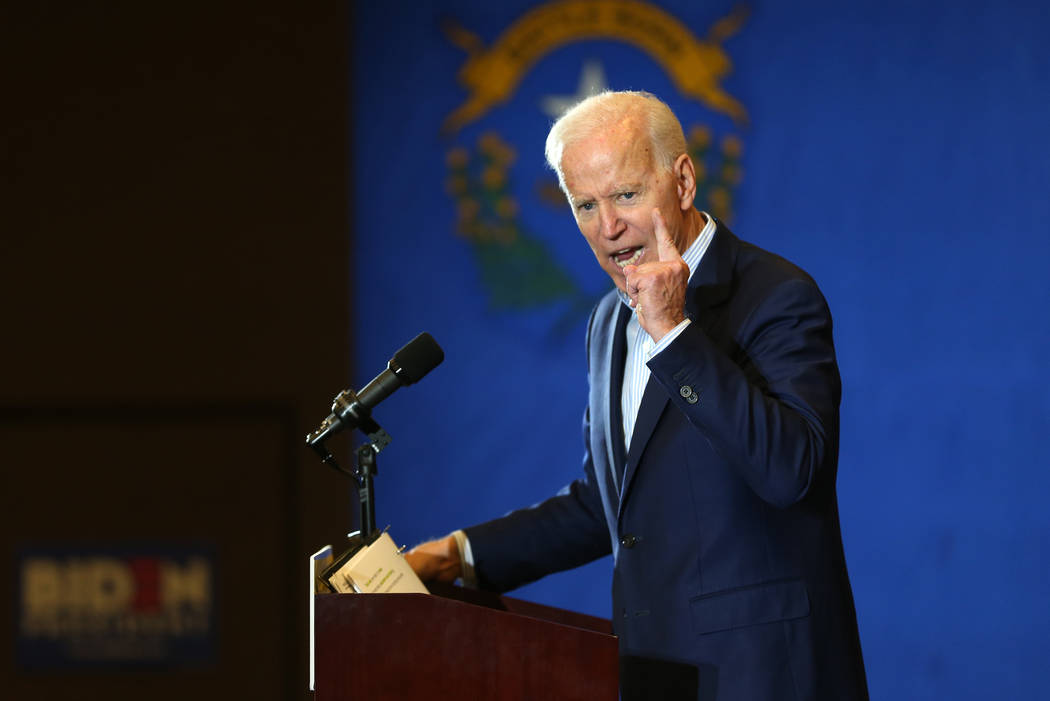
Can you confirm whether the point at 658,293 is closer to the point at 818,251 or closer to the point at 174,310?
the point at 818,251

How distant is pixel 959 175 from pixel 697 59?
0.87 metres

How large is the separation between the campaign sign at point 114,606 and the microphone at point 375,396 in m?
2.14

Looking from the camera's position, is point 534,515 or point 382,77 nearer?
point 534,515

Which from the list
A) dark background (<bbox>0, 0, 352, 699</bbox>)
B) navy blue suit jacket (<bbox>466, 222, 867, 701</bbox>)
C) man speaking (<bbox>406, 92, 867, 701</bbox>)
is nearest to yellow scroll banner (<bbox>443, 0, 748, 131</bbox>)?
dark background (<bbox>0, 0, 352, 699</bbox>)

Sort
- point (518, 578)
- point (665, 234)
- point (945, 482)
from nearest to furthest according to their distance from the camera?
point (665, 234), point (518, 578), point (945, 482)

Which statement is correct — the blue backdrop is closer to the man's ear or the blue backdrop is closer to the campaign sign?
the campaign sign

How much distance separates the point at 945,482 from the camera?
11.1 feet

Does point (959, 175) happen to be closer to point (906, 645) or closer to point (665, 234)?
point (906, 645)

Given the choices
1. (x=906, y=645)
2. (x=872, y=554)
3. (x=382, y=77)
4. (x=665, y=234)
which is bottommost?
(x=906, y=645)

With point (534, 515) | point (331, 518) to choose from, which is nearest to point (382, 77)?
point (331, 518)

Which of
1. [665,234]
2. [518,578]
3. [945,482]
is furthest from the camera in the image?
[945,482]

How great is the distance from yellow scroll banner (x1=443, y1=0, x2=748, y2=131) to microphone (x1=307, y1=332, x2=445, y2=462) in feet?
6.79

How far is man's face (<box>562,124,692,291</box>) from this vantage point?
1.62 meters

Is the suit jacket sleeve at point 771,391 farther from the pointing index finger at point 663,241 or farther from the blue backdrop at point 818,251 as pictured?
the blue backdrop at point 818,251
